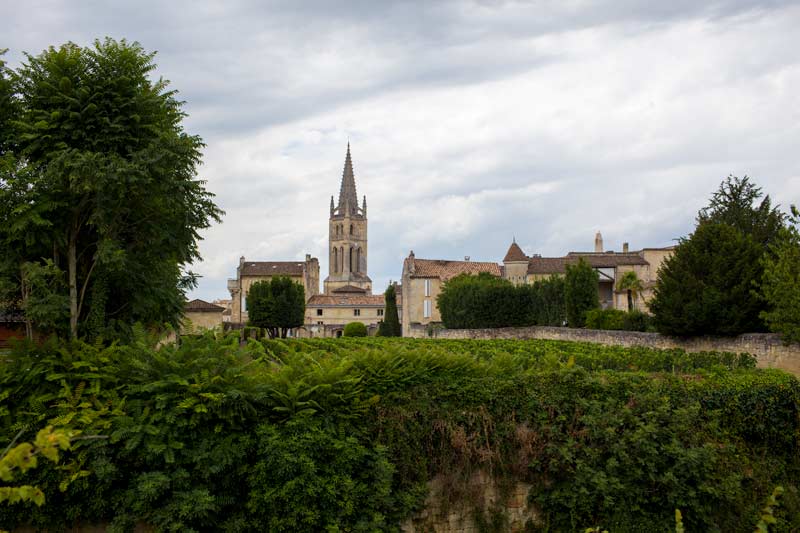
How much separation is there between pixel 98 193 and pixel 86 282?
205 centimetres

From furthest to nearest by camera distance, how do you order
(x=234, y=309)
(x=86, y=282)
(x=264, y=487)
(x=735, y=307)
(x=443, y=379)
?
(x=234, y=309) < (x=735, y=307) < (x=86, y=282) < (x=443, y=379) < (x=264, y=487)

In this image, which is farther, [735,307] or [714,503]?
[735,307]

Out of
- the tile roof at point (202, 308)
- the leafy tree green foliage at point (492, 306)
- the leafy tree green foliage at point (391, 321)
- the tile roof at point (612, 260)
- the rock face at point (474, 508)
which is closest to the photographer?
the rock face at point (474, 508)

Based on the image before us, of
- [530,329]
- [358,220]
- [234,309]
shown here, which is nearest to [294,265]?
[234,309]

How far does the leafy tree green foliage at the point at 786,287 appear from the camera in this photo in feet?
59.9

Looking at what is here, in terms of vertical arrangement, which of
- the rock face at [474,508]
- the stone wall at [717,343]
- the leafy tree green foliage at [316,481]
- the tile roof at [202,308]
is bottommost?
the rock face at [474,508]

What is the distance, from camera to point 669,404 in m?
11.9

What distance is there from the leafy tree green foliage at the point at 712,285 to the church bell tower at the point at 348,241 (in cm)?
9326

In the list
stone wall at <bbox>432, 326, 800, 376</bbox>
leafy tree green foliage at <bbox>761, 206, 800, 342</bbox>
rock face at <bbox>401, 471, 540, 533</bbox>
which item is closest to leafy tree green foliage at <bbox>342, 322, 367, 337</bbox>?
stone wall at <bbox>432, 326, 800, 376</bbox>

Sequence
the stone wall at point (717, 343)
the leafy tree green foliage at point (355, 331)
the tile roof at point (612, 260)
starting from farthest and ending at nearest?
the tile roof at point (612, 260) < the leafy tree green foliage at point (355, 331) < the stone wall at point (717, 343)

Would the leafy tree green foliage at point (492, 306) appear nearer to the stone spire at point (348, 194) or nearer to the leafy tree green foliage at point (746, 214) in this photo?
the leafy tree green foliage at point (746, 214)

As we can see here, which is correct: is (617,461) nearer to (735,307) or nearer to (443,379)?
(443,379)

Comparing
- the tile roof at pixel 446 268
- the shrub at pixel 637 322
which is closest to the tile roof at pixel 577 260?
the tile roof at pixel 446 268

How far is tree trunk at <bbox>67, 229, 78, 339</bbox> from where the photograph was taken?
498 inches
